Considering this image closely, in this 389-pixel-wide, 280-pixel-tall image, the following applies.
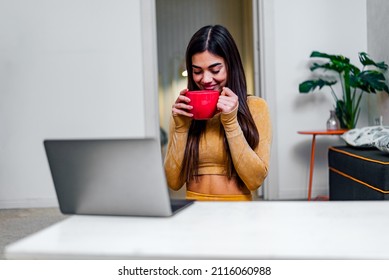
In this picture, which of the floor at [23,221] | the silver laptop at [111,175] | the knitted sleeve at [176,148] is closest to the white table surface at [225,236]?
the silver laptop at [111,175]

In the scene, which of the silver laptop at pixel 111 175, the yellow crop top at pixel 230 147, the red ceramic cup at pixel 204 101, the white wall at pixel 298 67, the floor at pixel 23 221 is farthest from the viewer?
the white wall at pixel 298 67

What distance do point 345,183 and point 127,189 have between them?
2063 millimetres

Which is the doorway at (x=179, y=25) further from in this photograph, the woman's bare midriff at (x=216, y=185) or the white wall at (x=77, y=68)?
the woman's bare midriff at (x=216, y=185)

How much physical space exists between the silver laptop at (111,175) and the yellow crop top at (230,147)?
431 millimetres

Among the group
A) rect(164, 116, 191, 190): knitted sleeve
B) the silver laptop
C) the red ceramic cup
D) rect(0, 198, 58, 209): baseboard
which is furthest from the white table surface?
rect(0, 198, 58, 209): baseboard

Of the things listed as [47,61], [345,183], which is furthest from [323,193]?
[47,61]

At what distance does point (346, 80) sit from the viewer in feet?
10.5

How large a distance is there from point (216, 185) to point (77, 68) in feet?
8.75

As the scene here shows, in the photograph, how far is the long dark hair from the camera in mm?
1231

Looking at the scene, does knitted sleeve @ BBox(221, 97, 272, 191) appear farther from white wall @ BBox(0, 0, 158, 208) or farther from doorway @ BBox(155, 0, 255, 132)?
doorway @ BBox(155, 0, 255, 132)

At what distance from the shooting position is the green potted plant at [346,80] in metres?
3.06

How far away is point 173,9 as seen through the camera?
574cm

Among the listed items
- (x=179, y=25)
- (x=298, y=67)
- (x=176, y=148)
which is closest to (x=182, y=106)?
(x=176, y=148)

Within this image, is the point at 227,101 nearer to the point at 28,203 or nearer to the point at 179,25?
the point at 28,203
